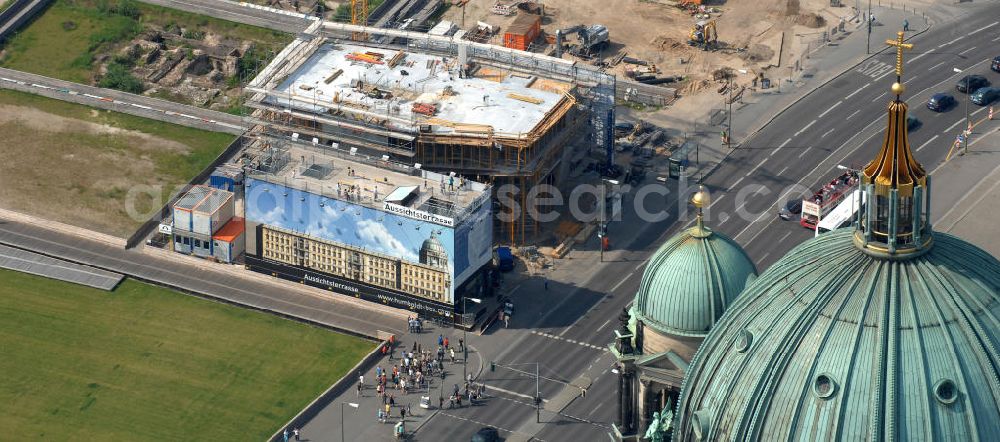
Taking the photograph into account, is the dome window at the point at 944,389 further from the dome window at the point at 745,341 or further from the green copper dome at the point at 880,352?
the dome window at the point at 745,341

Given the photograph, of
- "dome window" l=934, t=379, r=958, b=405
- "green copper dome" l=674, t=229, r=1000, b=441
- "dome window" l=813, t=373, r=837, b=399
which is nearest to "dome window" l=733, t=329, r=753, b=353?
"green copper dome" l=674, t=229, r=1000, b=441

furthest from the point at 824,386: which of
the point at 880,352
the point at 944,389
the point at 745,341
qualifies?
the point at 944,389

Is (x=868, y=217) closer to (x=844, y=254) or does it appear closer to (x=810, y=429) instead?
(x=844, y=254)

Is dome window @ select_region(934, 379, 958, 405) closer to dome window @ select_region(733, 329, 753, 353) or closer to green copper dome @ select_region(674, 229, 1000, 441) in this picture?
green copper dome @ select_region(674, 229, 1000, 441)

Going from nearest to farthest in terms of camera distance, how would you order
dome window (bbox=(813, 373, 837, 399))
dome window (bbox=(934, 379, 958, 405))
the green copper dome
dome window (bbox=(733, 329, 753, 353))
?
dome window (bbox=(934, 379, 958, 405)) → the green copper dome → dome window (bbox=(813, 373, 837, 399)) → dome window (bbox=(733, 329, 753, 353))

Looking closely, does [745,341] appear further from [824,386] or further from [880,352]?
[880,352]

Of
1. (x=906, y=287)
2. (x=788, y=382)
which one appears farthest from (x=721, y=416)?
(x=906, y=287)

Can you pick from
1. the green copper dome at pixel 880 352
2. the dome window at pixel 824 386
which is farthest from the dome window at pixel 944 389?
the dome window at pixel 824 386
